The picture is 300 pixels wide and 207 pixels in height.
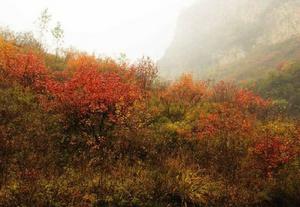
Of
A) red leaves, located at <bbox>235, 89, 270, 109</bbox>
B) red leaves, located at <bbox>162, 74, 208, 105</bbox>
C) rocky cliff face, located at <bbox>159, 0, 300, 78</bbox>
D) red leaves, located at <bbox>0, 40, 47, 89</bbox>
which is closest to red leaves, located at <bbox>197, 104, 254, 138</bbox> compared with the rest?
red leaves, located at <bbox>162, 74, 208, 105</bbox>

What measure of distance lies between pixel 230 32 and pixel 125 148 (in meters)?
44.9

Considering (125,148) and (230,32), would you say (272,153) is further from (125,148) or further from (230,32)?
(230,32)

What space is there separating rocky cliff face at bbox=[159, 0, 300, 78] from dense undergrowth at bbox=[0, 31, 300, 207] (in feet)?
90.6

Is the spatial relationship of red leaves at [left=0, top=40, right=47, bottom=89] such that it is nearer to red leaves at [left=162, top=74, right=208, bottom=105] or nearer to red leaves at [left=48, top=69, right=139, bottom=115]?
red leaves at [left=48, top=69, right=139, bottom=115]

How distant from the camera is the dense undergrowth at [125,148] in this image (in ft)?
28.8

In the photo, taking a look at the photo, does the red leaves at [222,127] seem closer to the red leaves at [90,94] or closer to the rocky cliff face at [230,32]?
the red leaves at [90,94]

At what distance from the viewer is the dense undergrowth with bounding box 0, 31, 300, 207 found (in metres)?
8.79

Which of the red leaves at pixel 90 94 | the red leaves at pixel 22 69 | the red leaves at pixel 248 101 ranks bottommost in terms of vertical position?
the red leaves at pixel 90 94

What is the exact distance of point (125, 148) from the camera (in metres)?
11.4

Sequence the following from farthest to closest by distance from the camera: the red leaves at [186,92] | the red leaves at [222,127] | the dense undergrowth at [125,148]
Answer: the red leaves at [186,92]
the red leaves at [222,127]
the dense undergrowth at [125,148]

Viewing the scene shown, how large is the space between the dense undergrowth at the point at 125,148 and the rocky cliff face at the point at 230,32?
2762 cm

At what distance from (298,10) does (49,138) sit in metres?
37.3

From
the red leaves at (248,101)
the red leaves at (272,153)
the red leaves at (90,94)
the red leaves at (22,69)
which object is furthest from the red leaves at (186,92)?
the red leaves at (272,153)

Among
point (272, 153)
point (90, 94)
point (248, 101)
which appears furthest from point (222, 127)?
point (248, 101)
